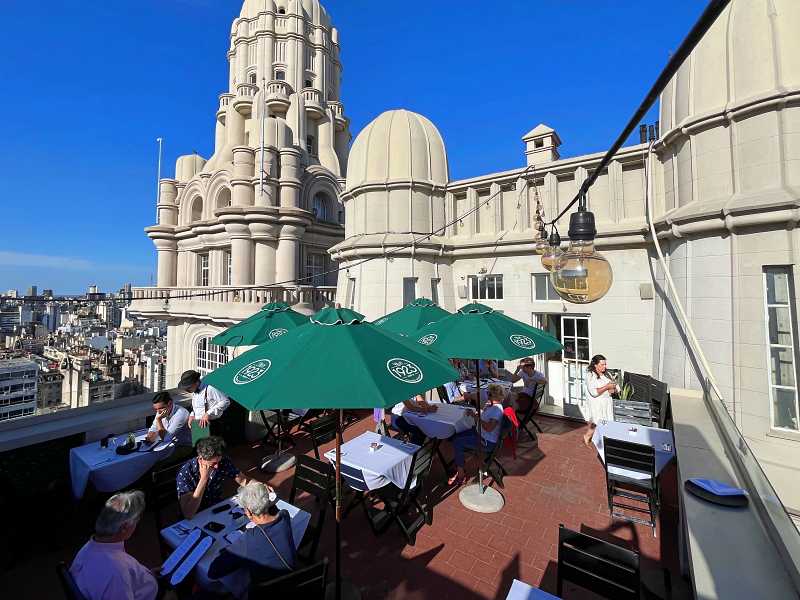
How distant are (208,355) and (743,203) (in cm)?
2209

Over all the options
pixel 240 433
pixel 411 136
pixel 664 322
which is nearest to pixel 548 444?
pixel 664 322

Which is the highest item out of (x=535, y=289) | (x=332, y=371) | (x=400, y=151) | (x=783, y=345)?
(x=400, y=151)

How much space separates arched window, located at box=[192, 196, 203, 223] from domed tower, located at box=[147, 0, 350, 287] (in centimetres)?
6

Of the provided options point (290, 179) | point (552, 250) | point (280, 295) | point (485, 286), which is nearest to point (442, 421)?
point (552, 250)

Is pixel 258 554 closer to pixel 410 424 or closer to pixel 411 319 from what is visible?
pixel 410 424

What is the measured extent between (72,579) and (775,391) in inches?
408

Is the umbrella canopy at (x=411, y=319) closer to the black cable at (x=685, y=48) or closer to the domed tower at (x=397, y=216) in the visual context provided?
the domed tower at (x=397, y=216)

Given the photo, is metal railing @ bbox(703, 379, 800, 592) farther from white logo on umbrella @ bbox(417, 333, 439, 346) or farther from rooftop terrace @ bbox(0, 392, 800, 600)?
white logo on umbrella @ bbox(417, 333, 439, 346)

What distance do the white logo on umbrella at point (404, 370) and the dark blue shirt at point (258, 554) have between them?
1.63 metres

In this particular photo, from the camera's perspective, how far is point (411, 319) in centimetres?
837

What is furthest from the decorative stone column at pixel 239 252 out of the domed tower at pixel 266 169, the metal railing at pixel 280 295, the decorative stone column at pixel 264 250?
the metal railing at pixel 280 295

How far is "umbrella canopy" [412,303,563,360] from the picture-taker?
204 inches

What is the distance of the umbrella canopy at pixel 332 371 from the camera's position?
9.63ft

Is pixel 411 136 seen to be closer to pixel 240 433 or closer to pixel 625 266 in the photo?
pixel 625 266
